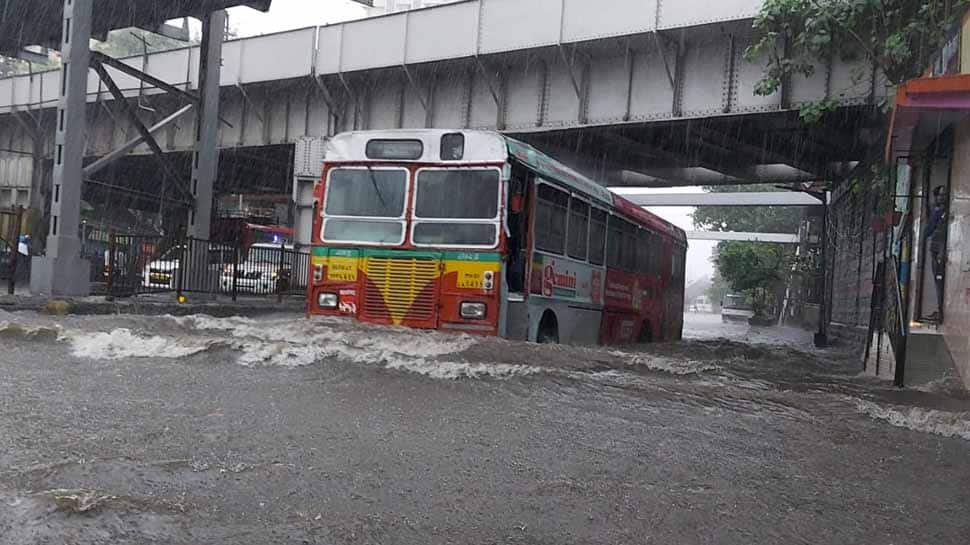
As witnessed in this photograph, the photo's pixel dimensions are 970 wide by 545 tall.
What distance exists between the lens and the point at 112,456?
16.0 feet

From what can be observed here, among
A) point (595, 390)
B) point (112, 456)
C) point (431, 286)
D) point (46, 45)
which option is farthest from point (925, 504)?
point (46, 45)

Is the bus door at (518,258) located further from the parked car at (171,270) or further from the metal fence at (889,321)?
the parked car at (171,270)

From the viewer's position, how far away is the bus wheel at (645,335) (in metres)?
16.8

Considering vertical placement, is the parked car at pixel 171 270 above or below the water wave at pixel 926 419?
above

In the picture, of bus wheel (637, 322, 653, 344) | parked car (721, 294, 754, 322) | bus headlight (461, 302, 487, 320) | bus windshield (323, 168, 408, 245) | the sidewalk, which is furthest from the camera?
parked car (721, 294, 754, 322)

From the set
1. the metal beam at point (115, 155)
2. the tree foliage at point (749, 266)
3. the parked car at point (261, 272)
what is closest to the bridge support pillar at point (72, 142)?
the metal beam at point (115, 155)

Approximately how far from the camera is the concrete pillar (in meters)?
20.6

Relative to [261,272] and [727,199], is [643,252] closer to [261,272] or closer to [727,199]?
[261,272]

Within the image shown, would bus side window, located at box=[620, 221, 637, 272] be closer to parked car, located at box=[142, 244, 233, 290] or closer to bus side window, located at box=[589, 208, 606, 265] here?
bus side window, located at box=[589, 208, 606, 265]

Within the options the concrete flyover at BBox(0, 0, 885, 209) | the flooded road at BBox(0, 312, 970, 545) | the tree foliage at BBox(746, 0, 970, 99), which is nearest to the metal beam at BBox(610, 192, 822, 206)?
the concrete flyover at BBox(0, 0, 885, 209)

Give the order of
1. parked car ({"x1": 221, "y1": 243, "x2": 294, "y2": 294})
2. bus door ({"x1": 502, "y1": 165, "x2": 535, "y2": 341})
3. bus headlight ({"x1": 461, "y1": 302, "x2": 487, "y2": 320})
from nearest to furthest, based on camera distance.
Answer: bus headlight ({"x1": 461, "y1": 302, "x2": 487, "y2": 320})
bus door ({"x1": 502, "y1": 165, "x2": 535, "y2": 341})
parked car ({"x1": 221, "y1": 243, "x2": 294, "y2": 294})

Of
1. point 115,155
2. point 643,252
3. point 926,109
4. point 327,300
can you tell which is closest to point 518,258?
point 327,300

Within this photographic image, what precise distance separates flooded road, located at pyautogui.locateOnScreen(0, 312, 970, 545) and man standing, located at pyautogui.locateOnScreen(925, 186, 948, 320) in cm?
187

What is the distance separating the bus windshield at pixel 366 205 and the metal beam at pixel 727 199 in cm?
2570
